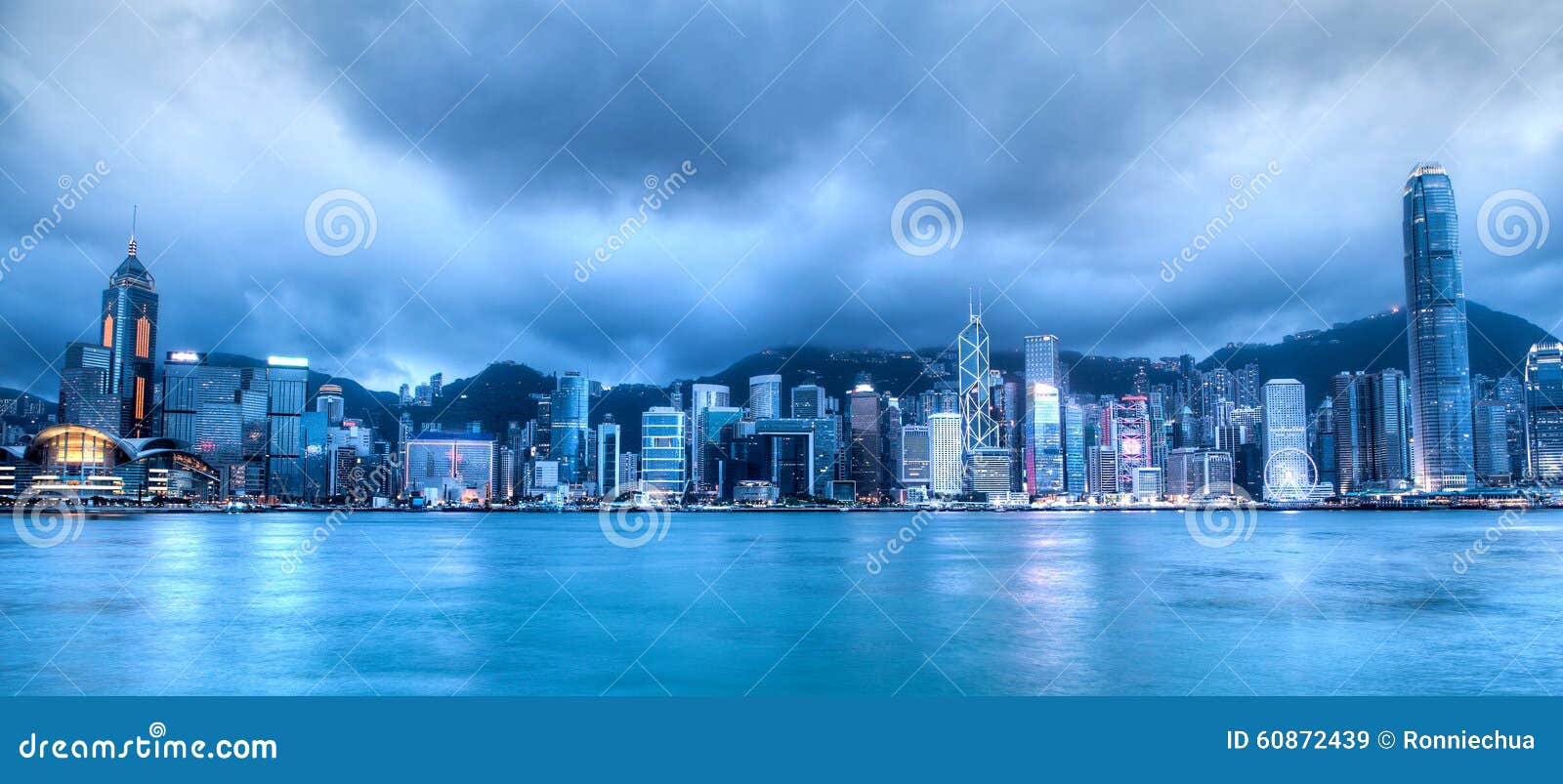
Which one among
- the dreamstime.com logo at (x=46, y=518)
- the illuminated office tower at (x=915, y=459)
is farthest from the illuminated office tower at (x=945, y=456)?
the dreamstime.com logo at (x=46, y=518)

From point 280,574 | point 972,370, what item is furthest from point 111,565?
point 972,370

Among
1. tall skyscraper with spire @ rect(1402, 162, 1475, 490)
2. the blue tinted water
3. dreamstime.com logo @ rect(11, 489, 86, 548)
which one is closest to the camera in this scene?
the blue tinted water

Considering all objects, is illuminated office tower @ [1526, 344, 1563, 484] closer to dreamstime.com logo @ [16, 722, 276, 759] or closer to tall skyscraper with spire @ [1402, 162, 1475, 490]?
tall skyscraper with spire @ [1402, 162, 1475, 490]

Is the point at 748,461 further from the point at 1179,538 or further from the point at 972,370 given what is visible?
the point at 1179,538

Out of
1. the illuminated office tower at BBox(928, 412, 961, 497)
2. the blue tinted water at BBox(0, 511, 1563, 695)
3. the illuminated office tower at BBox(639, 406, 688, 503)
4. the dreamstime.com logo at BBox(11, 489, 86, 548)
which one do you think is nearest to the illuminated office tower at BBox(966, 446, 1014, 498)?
the illuminated office tower at BBox(928, 412, 961, 497)

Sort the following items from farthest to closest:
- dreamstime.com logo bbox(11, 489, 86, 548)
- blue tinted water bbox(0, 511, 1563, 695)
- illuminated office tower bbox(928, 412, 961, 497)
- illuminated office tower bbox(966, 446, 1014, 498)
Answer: illuminated office tower bbox(928, 412, 961, 497) → illuminated office tower bbox(966, 446, 1014, 498) → dreamstime.com logo bbox(11, 489, 86, 548) → blue tinted water bbox(0, 511, 1563, 695)

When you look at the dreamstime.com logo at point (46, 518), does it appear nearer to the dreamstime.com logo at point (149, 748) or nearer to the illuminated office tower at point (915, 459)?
the dreamstime.com logo at point (149, 748)
